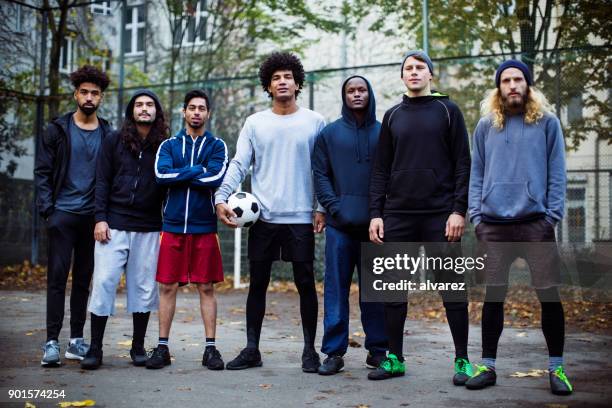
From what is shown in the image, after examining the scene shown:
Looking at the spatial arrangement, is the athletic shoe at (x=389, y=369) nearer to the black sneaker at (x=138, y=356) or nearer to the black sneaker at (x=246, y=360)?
the black sneaker at (x=246, y=360)

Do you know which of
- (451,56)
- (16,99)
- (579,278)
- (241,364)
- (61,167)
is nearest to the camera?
(241,364)

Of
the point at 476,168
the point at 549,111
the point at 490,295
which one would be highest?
the point at 549,111

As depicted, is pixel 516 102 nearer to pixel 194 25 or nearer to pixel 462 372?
pixel 462 372

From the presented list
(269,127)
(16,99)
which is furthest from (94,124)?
(16,99)

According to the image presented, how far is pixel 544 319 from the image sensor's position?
15.6 ft

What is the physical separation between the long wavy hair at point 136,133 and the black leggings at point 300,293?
117 centimetres

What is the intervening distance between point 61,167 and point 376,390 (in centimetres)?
289

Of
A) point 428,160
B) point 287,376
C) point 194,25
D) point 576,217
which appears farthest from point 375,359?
point 194,25

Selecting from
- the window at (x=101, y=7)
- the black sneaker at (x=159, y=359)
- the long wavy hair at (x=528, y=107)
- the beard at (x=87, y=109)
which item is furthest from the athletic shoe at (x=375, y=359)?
the window at (x=101, y=7)

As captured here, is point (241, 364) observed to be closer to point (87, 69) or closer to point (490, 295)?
point (490, 295)

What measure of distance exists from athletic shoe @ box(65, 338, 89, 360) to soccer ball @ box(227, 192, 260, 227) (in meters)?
1.61

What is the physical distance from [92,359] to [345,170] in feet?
7.28

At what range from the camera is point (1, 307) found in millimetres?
9148

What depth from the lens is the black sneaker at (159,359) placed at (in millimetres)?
5371
